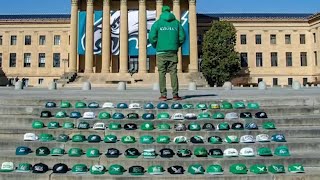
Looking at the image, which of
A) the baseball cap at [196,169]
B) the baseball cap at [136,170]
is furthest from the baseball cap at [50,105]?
the baseball cap at [196,169]

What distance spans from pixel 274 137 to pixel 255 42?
3016 inches

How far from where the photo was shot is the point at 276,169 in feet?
22.8

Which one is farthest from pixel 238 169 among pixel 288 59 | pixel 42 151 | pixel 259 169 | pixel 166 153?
pixel 288 59

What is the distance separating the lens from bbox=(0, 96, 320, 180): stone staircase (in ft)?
22.7

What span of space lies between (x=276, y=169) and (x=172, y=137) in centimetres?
267

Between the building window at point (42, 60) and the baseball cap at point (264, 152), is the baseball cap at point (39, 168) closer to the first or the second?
the baseball cap at point (264, 152)

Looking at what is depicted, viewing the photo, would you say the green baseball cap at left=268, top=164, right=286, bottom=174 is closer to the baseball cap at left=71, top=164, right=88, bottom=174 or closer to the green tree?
the baseball cap at left=71, top=164, right=88, bottom=174

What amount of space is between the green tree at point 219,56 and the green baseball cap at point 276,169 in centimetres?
5507

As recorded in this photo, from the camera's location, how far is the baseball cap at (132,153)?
7.60m

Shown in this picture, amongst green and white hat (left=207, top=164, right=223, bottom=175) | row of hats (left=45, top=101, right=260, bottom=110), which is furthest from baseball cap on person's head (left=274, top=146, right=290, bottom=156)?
row of hats (left=45, top=101, right=260, bottom=110)

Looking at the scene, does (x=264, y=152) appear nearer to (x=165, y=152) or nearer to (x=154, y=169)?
(x=165, y=152)

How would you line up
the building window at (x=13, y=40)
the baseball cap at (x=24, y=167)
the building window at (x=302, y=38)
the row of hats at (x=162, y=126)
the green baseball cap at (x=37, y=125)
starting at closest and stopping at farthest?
the baseball cap at (x=24, y=167), the row of hats at (x=162, y=126), the green baseball cap at (x=37, y=125), the building window at (x=302, y=38), the building window at (x=13, y=40)

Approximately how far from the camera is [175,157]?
25.1ft

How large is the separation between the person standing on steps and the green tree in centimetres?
5040
